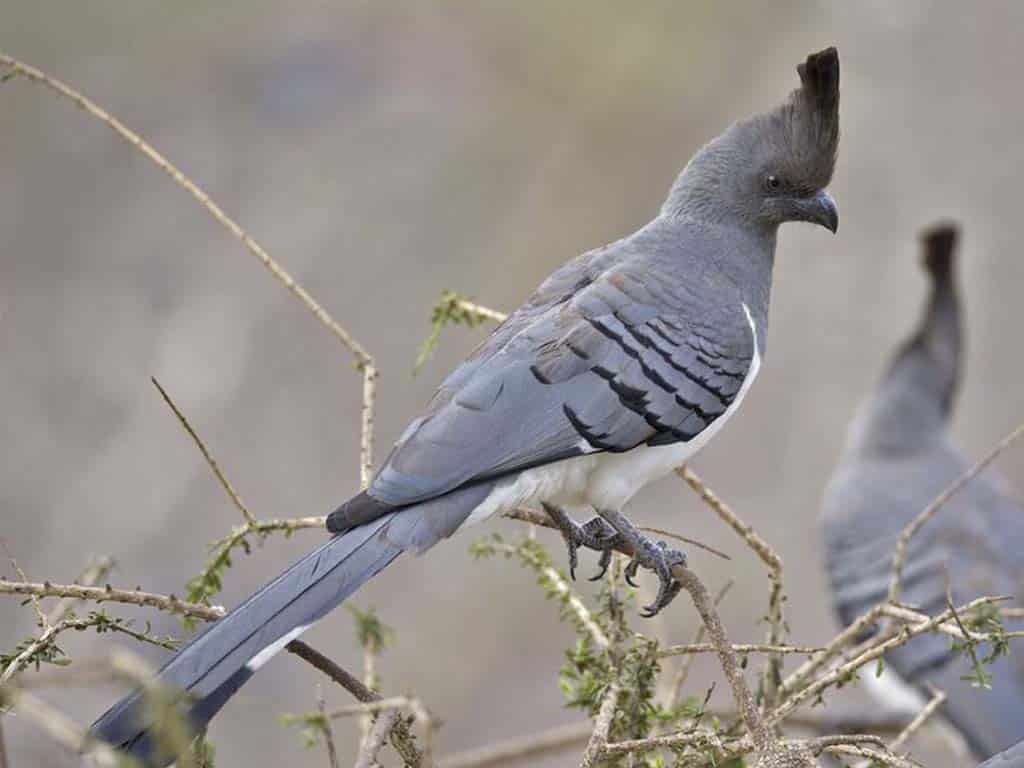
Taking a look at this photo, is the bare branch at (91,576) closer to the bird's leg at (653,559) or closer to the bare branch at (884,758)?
the bird's leg at (653,559)

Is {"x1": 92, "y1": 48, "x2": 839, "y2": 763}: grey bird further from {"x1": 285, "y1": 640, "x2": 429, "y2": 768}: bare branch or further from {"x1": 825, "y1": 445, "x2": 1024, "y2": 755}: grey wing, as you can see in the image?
{"x1": 825, "y1": 445, "x2": 1024, "y2": 755}: grey wing

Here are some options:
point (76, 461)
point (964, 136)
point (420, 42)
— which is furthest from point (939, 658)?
point (420, 42)

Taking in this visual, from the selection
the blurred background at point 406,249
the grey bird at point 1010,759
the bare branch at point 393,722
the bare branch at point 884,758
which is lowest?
the grey bird at point 1010,759

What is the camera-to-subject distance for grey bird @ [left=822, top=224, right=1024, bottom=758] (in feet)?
14.8

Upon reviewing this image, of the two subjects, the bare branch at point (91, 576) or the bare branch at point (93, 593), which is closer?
Result: the bare branch at point (93, 593)

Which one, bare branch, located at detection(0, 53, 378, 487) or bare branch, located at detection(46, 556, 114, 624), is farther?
bare branch, located at detection(0, 53, 378, 487)

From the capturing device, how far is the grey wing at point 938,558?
4.45 m

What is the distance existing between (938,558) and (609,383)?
2.66 m

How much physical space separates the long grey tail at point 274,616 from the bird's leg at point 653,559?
0.38 m

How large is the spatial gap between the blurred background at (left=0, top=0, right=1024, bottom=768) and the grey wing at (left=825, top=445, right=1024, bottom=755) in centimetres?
80

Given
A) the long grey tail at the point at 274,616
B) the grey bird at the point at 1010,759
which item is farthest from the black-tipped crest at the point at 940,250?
the grey bird at the point at 1010,759

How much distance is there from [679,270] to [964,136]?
Result: 19.6 feet

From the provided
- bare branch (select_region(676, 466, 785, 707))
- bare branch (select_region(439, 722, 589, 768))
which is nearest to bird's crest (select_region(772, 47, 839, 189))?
bare branch (select_region(676, 466, 785, 707))

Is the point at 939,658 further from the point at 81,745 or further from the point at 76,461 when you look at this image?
the point at 81,745
